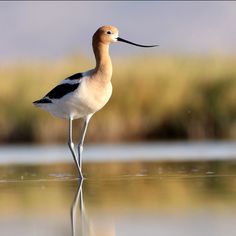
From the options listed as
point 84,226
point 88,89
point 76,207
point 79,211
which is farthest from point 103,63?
point 84,226

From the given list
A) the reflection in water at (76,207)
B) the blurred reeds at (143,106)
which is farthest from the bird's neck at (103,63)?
the blurred reeds at (143,106)

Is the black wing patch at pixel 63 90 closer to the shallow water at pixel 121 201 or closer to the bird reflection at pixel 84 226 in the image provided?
the shallow water at pixel 121 201

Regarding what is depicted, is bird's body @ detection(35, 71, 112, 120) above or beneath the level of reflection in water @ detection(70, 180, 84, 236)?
above

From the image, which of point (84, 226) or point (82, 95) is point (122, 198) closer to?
point (84, 226)

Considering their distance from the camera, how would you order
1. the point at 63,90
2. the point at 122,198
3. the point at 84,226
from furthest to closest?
the point at 63,90 < the point at 122,198 < the point at 84,226

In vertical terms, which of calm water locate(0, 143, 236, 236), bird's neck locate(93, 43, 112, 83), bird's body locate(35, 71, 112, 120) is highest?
bird's neck locate(93, 43, 112, 83)

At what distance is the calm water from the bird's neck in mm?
992

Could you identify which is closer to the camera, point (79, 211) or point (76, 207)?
point (79, 211)

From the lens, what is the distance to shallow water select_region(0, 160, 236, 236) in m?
5.48

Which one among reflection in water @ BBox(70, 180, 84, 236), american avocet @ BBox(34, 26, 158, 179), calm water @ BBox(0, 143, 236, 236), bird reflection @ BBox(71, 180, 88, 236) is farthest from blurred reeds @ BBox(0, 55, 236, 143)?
bird reflection @ BBox(71, 180, 88, 236)

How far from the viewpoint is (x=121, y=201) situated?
6777 millimetres

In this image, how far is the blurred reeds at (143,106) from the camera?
17.3 metres

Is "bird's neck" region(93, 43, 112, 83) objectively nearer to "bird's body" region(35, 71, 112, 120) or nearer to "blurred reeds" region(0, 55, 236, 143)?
"bird's body" region(35, 71, 112, 120)

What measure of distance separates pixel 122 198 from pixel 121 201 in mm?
203
